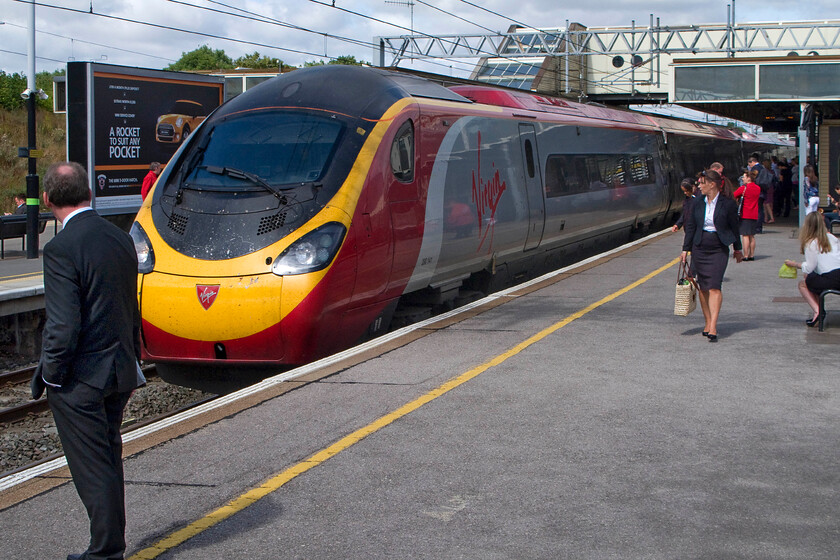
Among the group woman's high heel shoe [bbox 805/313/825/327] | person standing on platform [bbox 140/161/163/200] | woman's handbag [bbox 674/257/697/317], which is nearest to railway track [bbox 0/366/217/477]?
woman's handbag [bbox 674/257/697/317]

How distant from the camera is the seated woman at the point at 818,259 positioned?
8992 millimetres

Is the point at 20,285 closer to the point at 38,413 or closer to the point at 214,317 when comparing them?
the point at 38,413

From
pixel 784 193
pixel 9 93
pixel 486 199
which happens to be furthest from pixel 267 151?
pixel 9 93

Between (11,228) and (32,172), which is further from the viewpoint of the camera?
(32,172)

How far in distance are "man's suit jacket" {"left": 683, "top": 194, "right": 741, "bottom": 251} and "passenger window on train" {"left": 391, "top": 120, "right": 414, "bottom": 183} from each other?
8.80 feet

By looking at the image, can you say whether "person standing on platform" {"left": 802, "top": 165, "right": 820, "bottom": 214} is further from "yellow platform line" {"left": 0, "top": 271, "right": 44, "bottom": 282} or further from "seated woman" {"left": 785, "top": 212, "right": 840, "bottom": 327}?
"yellow platform line" {"left": 0, "top": 271, "right": 44, "bottom": 282}

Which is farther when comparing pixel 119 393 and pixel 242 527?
pixel 242 527

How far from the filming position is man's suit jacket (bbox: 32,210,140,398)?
3.77 m

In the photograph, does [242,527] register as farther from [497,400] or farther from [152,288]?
[152,288]

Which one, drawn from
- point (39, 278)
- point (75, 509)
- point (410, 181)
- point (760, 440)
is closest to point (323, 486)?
point (75, 509)

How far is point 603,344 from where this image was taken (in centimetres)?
840

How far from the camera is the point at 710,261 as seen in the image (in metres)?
8.53

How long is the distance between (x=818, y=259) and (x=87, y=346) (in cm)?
725

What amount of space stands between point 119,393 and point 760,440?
3578 millimetres
